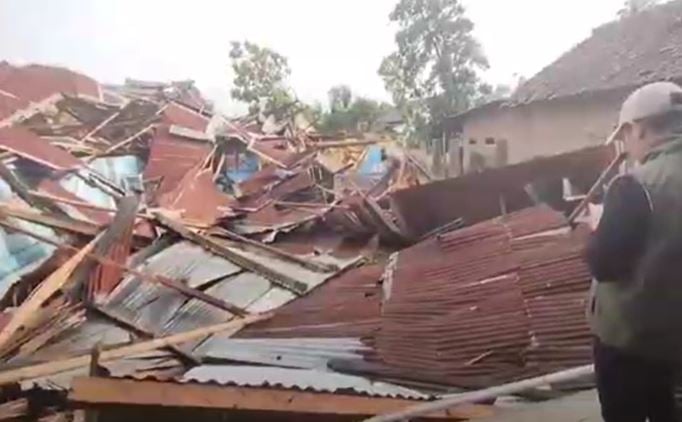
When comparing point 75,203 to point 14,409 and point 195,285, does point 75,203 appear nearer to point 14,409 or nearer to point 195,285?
point 195,285

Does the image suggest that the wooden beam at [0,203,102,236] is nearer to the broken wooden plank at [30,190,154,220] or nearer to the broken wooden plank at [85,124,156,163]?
the broken wooden plank at [30,190,154,220]

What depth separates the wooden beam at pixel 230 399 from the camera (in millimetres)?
1607

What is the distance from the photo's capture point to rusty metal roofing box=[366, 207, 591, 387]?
1875 millimetres

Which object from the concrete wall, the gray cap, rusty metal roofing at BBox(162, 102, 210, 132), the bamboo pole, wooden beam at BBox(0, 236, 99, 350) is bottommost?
the bamboo pole

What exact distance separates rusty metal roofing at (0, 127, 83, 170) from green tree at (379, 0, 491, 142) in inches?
59.9

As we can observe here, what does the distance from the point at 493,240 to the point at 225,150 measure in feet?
10.4

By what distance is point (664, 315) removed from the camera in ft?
3.51

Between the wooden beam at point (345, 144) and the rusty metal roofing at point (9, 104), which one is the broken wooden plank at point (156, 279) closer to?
the rusty metal roofing at point (9, 104)

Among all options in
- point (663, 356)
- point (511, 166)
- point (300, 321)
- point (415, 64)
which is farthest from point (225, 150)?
point (663, 356)

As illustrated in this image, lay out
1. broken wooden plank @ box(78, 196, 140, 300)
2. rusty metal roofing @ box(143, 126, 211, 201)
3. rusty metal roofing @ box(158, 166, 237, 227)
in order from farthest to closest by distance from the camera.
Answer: rusty metal roofing @ box(143, 126, 211, 201), rusty metal roofing @ box(158, 166, 237, 227), broken wooden plank @ box(78, 196, 140, 300)

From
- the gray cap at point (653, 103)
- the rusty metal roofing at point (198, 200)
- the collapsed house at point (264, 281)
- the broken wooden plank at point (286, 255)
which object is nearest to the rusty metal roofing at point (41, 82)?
the collapsed house at point (264, 281)

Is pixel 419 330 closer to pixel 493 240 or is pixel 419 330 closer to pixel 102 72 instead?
pixel 493 240

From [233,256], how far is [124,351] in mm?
1037

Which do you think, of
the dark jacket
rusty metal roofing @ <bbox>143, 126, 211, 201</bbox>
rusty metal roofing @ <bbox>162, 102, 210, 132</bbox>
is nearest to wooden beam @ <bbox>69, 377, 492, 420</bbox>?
the dark jacket
